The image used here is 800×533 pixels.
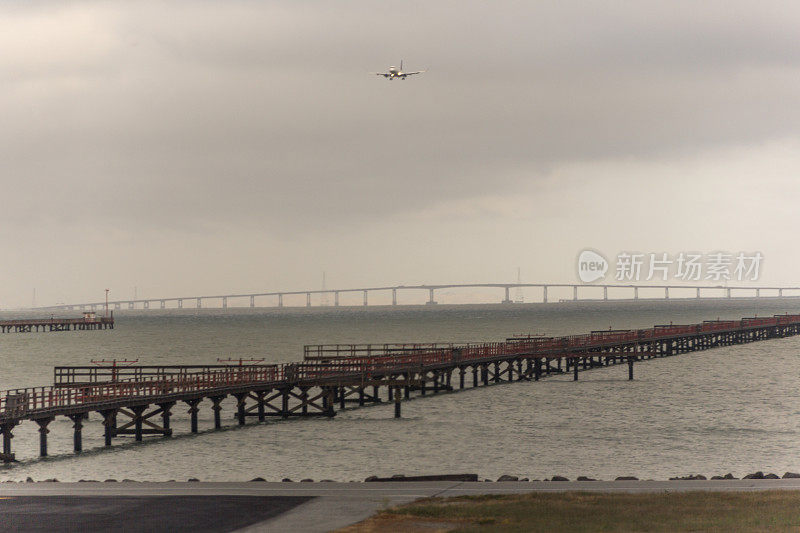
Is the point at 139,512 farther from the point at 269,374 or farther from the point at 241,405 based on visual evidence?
the point at 269,374

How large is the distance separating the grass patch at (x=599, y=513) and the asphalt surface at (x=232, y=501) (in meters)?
1.03

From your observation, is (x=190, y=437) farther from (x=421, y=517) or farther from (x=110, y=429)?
(x=421, y=517)

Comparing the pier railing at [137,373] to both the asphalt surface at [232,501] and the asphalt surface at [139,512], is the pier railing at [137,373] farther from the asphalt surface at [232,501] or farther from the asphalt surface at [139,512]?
the asphalt surface at [139,512]

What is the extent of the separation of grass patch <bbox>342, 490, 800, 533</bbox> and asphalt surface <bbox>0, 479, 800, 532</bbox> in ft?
3.36

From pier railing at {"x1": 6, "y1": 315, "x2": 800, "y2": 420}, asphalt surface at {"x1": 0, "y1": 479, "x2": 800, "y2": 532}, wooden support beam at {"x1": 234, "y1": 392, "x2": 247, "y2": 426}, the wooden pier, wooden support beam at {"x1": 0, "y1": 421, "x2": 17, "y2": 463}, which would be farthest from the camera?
wooden support beam at {"x1": 234, "y1": 392, "x2": 247, "y2": 426}

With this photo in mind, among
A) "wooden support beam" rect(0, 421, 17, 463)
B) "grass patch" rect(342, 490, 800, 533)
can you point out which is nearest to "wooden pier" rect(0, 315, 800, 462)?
"wooden support beam" rect(0, 421, 17, 463)

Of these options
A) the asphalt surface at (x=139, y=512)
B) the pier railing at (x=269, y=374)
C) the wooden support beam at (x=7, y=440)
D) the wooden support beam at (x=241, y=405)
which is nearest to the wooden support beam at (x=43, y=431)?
the pier railing at (x=269, y=374)

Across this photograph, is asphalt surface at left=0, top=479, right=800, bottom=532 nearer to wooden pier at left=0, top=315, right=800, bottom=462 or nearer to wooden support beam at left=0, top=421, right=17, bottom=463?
wooden support beam at left=0, top=421, right=17, bottom=463

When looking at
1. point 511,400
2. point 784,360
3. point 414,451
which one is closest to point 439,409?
point 511,400

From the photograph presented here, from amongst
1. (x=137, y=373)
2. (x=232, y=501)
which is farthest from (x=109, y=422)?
(x=232, y=501)

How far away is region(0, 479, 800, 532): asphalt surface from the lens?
21.8m

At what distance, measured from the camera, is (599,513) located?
72.0ft

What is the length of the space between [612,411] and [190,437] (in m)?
29.2

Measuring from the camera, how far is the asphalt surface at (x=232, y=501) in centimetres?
2184
